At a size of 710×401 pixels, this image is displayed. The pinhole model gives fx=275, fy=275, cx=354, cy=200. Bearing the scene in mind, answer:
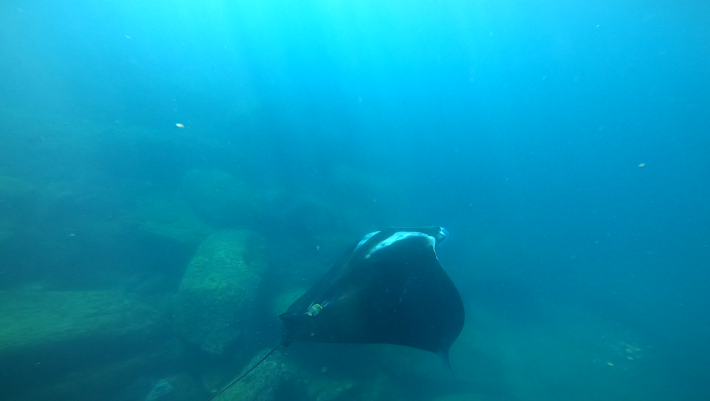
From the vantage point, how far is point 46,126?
10.1m

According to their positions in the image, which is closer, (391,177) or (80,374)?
(80,374)

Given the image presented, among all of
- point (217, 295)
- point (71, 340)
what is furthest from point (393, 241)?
point (71, 340)

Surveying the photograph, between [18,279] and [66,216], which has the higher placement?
[66,216]

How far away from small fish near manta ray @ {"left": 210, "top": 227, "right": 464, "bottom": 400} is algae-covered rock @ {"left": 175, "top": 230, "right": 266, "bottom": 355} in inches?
74.9

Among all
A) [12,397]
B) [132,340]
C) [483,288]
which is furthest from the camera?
[483,288]

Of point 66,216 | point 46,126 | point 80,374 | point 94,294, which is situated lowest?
point 80,374

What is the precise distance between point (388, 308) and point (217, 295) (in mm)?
3934

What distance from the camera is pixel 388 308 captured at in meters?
3.99

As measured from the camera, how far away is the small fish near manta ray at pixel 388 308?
3715 mm

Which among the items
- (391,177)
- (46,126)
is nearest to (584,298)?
(391,177)

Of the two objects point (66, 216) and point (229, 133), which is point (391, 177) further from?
point (66, 216)

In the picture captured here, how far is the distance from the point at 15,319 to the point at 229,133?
1161 centimetres

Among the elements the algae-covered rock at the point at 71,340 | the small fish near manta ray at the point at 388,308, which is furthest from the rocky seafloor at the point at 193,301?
the small fish near manta ray at the point at 388,308

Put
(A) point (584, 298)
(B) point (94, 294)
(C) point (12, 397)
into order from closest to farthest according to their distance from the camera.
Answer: (C) point (12, 397)
(B) point (94, 294)
(A) point (584, 298)
